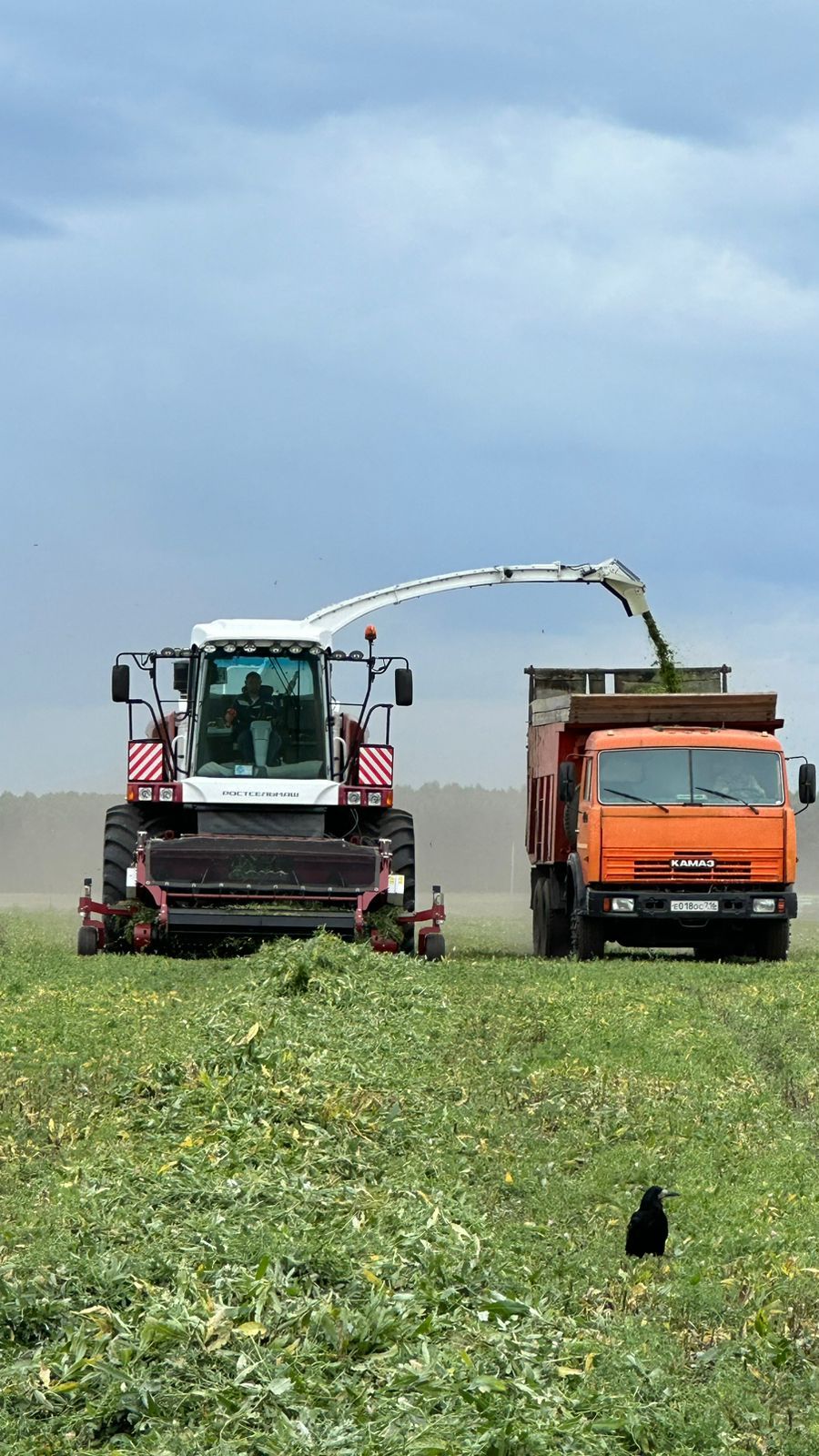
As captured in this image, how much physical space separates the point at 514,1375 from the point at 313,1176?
261 cm

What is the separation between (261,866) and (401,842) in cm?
213

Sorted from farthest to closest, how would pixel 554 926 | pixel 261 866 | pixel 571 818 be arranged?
1. pixel 554 926
2. pixel 571 818
3. pixel 261 866

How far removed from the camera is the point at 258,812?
22.1 metres

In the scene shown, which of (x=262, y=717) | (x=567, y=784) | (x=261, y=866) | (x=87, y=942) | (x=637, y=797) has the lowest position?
(x=87, y=942)

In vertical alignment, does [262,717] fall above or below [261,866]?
above

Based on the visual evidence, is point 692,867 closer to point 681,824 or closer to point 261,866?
point 681,824

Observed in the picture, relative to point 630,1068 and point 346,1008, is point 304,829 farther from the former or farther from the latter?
point 630,1068

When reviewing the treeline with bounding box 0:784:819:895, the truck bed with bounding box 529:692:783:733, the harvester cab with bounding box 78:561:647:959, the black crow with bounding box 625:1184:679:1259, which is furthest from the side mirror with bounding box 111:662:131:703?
the treeline with bounding box 0:784:819:895

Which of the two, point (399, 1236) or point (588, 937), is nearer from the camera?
point (399, 1236)

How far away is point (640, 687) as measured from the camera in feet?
87.9

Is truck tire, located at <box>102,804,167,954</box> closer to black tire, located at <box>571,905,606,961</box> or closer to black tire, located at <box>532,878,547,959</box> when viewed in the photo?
black tire, located at <box>571,905,606,961</box>

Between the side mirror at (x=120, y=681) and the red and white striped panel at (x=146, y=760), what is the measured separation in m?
0.84

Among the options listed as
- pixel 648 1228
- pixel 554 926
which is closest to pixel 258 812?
pixel 554 926

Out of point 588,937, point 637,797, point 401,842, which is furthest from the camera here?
point 588,937
